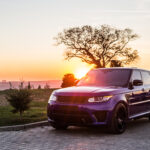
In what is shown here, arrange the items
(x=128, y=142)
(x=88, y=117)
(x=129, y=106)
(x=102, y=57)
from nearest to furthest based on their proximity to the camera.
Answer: (x=128, y=142)
(x=88, y=117)
(x=129, y=106)
(x=102, y=57)

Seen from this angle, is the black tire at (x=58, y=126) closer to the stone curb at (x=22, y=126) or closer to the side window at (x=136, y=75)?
the stone curb at (x=22, y=126)

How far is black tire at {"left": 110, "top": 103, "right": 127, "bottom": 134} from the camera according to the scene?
8.58 m

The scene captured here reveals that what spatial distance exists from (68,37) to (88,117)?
4321 cm

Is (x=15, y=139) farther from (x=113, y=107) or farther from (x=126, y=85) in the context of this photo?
(x=126, y=85)

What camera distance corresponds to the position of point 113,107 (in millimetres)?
8516

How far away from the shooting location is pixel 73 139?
26.0ft

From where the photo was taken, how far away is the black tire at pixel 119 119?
858cm

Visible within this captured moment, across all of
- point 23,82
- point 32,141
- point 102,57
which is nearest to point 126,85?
point 32,141

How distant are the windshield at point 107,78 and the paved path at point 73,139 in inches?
54.9

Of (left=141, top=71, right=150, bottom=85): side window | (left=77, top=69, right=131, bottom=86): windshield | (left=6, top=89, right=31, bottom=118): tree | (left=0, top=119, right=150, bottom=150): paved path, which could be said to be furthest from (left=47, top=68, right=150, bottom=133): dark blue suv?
(left=6, top=89, right=31, bottom=118): tree

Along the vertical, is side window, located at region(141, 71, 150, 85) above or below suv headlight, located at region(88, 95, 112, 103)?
above

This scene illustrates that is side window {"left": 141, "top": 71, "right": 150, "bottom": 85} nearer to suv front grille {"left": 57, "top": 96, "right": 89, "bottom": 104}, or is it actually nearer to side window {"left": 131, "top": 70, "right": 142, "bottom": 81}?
side window {"left": 131, "top": 70, "right": 142, "bottom": 81}

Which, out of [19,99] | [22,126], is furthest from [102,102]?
[19,99]

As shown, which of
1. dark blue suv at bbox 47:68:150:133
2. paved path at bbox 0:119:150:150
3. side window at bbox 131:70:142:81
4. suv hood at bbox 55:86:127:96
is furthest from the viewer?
side window at bbox 131:70:142:81
